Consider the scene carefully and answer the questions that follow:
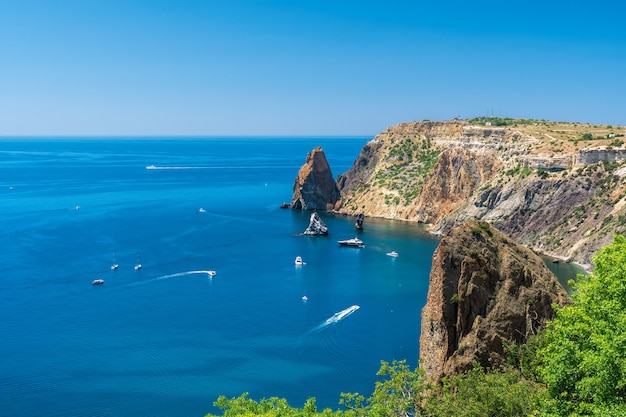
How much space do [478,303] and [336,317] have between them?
40.9 m

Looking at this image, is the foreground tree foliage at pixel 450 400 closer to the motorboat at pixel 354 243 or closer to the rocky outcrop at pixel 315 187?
the motorboat at pixel 354 243

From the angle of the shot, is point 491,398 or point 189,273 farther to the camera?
point 189,273

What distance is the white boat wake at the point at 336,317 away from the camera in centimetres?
7662

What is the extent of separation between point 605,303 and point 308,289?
221ft

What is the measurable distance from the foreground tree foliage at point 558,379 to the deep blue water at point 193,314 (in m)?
22.5

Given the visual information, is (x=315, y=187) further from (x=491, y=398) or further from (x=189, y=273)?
(x=491, y=398)

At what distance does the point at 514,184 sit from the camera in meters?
134

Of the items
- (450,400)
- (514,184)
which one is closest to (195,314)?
(450,400)

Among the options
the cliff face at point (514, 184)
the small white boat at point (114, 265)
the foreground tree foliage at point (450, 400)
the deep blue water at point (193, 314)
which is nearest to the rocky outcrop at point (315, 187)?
the cliff face at point (514, 184)

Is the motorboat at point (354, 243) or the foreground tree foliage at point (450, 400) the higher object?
the foreground tree foliage at point (450, 400)

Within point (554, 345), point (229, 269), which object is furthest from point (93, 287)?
point (554, 345)

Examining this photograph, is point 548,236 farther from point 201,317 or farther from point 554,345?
point 554,345

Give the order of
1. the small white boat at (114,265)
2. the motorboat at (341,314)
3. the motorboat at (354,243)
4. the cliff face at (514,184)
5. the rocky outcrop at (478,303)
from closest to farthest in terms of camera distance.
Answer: the rocky outcrop at (478,303), the motorboat at (341,314), the small white boat at (114,265), the cliff face at (514,184), the motorboat at (354,243)

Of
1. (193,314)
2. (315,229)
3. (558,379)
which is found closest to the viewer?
(558,379)
